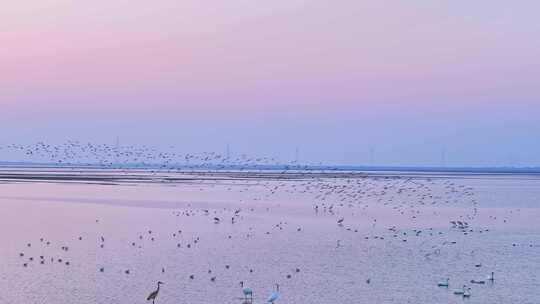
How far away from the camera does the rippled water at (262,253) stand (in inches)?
931

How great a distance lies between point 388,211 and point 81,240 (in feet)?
80.9

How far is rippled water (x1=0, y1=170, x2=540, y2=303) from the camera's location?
23.7m

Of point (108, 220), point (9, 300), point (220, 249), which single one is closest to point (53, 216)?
point (108, 220)

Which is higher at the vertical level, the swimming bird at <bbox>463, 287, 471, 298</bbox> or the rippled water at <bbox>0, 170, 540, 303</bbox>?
the rippled water at <bbox>0, 170, 540, 303</bbox>

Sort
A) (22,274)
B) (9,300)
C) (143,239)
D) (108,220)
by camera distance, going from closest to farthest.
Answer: (9,300), (22,274), (143,239), (108,220)

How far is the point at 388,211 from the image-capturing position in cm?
5359

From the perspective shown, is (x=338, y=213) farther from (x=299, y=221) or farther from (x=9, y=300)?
(x=9, y=300)

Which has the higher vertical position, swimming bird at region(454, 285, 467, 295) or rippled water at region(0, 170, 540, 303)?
rippled water at region(0, 170, 540, 303)

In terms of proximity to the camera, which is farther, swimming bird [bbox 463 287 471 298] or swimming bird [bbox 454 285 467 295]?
swimming bird [bbox 454 285 467 295]

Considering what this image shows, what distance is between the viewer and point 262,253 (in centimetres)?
3123

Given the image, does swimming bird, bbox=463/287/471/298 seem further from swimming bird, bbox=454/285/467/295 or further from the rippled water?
the rippled water

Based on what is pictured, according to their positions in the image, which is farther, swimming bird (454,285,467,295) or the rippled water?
swimming bird (454,285,467,295)

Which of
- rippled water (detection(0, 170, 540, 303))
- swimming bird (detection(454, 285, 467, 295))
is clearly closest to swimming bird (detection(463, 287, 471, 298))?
swimming bird (detection(454, 285, 467, 295))

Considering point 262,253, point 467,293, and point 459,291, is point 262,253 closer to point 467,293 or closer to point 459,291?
point 459,291
